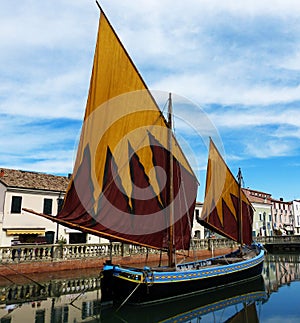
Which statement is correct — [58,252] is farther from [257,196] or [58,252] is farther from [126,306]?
[257,196]

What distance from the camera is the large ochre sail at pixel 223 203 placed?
21672mm

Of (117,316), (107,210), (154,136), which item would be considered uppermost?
(154,136)

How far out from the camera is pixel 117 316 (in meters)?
11.9

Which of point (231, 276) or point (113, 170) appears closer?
point (113, 170)

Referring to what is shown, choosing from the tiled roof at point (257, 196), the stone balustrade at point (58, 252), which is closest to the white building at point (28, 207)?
the stone balustrade at point (58, 252)

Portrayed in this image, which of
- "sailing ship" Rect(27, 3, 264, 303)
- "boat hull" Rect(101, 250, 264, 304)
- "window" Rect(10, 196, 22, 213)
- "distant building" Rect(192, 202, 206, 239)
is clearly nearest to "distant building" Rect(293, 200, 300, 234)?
"distant building" Rect(192, 202, 206, 239)

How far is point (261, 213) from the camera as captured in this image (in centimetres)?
5222

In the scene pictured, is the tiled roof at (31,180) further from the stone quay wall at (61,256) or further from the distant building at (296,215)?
the distant building at (296,215)

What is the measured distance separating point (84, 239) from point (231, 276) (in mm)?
13259

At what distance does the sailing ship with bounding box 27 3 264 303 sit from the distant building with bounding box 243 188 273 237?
36.4 metres

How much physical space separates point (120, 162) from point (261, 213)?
143 ft

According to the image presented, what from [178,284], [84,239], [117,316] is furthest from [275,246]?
[117,316]

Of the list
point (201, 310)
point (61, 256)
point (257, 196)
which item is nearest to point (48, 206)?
point (61, 256)

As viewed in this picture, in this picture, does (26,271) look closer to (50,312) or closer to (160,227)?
(50,312)
